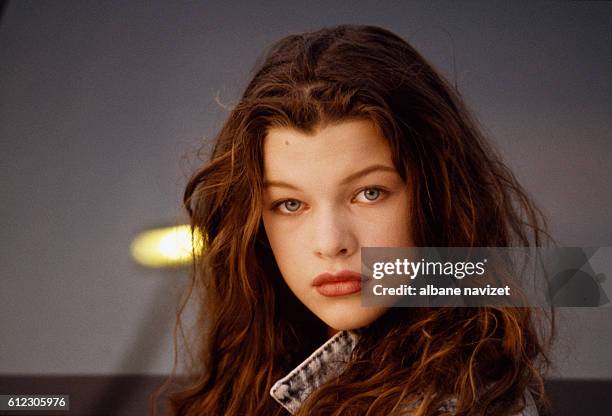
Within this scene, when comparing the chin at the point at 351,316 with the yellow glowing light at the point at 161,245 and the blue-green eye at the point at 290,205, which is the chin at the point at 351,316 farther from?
the yellow glowing light at the point at 161,245

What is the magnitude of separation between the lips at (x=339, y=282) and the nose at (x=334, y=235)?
0.03 metres

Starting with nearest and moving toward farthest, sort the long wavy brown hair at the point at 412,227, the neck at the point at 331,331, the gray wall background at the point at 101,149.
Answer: the long wavy brown hair at the point at 412,227 < the neck at the point at 331,331 < the gray wall background at the point at 101,149

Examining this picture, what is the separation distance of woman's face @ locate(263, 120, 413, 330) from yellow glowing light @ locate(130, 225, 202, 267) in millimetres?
316

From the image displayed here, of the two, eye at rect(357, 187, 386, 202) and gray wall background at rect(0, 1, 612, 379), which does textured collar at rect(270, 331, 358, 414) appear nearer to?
eye at rect(357, 187, 386, 202)

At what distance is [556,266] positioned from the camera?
1142 mm

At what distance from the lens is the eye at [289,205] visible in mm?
1073

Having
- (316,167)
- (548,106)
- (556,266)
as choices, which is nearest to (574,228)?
(556,266)

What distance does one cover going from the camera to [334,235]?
1.01 m

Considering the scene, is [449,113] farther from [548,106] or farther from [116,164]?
[116,164]

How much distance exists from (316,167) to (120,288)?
0.51m

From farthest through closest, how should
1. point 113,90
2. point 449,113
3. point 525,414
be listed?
point 113,90
point 449,113
point 525,414

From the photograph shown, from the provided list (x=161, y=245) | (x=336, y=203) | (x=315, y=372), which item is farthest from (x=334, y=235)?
(x=161, y=245)

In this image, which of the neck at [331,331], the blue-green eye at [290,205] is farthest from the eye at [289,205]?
the neck at [331,331]

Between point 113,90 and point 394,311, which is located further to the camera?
point 113,90
